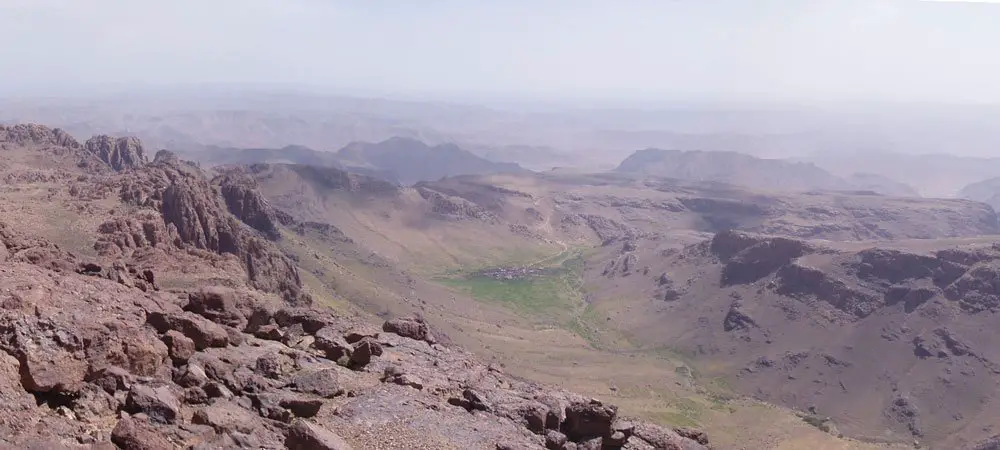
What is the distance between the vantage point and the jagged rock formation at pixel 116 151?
126312 millimetres

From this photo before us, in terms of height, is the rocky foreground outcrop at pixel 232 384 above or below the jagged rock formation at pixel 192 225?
above

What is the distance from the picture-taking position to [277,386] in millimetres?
22500

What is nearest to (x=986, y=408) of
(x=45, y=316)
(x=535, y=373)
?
(x=535, y=373)

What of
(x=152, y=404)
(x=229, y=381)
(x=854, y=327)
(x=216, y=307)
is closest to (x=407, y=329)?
(x=216, y=307)

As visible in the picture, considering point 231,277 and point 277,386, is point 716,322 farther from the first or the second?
point 277,386

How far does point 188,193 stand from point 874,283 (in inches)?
3918

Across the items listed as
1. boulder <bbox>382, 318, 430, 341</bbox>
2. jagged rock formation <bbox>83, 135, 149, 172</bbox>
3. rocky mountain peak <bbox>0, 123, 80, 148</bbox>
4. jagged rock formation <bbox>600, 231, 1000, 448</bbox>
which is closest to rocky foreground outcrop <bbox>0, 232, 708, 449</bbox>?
boulder <bbox>382, 318, 430, 341</bbox>

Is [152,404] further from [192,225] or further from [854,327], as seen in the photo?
[854,327]

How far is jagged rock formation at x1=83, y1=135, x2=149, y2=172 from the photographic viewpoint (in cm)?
12631

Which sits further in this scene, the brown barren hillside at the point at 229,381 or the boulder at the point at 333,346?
the boulder at the point at 333,346

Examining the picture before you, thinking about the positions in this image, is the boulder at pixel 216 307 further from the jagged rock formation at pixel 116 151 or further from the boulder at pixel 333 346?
the jagged rock formation at pixel 116 151

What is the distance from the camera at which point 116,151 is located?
130 meters

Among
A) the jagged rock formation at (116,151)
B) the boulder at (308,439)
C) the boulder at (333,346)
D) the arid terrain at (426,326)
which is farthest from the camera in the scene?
the jagged rock formation at (116,151)

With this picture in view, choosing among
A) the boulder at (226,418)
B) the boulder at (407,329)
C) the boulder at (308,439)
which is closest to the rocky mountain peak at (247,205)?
the boulder at (407,329)
